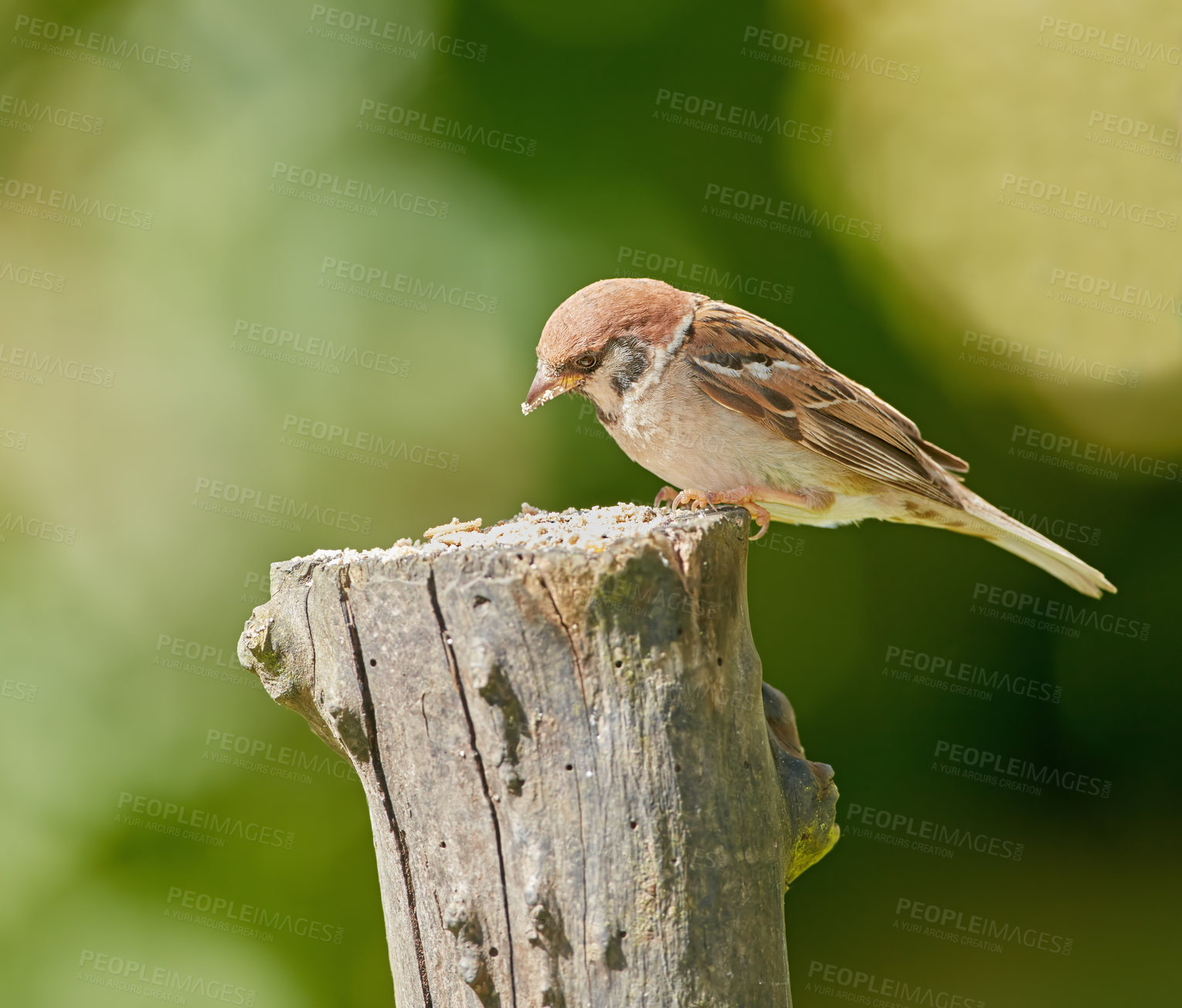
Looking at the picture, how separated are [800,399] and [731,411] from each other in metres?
0.25

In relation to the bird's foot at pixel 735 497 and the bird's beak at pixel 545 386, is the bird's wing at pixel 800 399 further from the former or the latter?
the bird's beak at pixel 545 386

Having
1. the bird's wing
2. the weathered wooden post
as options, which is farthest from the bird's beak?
the weathered wooden post

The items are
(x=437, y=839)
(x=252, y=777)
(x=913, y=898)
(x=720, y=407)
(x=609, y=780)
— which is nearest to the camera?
(x=609, y=780)

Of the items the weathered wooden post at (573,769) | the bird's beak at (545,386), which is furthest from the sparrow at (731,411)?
the weathered wooden post at (573,769)

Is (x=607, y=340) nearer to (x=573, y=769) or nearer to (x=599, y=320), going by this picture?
(x=599, y=320)

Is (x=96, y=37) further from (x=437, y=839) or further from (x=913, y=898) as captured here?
(x=913, y=898)

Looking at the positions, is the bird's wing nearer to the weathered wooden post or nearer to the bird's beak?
the bird's beak

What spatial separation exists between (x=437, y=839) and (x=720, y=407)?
1543 mm

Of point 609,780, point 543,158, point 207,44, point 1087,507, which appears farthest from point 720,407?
point 207,44

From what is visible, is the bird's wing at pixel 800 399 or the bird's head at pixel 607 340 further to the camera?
the bird's wing at pixel 800 399

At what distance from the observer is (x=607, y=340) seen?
275 centimetres

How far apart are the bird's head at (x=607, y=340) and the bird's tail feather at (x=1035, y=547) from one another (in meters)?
1.21

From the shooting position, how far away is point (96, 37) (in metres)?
4.30

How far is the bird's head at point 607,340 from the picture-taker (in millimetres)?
2703
